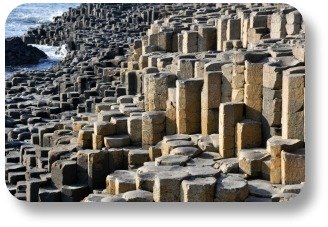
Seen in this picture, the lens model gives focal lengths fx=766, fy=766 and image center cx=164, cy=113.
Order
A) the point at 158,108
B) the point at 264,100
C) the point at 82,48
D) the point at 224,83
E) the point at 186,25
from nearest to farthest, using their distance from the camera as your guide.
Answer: the point at 264,100
the point at 224,83
the point at 158,108
the point at 186,25
the point at 82,48

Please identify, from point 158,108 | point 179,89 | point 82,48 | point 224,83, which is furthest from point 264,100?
point 82,48

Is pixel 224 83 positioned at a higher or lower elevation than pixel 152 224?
higher

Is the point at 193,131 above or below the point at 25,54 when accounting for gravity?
below

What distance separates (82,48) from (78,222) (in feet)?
70.0

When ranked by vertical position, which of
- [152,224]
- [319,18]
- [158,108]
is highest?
[319,18]

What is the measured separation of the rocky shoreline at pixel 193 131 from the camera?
9469mm

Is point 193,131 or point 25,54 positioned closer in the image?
point 193,131

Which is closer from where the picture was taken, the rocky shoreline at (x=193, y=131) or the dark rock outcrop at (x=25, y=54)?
the rocky shoreline at (x=193, y=131)

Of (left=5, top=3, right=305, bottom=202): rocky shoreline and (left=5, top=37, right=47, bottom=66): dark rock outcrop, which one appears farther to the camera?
(left=5, top=37, right=47, bottom=66): dark rock outcrop

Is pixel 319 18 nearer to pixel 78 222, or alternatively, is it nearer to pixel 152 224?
pixel 152 224

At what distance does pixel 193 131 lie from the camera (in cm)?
1148

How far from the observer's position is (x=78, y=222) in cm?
899

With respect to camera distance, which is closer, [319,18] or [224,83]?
[319,18]

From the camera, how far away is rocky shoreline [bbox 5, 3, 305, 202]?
947cm
